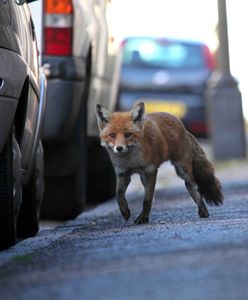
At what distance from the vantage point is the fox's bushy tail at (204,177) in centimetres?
812

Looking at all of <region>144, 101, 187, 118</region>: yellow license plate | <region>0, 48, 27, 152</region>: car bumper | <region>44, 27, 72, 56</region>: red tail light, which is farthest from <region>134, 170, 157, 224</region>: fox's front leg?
<region>144, 101, 187, 118</region>: yellow license plate

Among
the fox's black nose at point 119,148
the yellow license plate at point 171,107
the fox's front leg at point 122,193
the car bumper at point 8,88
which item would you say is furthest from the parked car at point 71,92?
the yellow license plate at point 171,107

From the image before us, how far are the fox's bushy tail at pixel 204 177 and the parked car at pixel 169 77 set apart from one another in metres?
12.2

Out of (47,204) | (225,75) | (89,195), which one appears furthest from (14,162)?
(225,75)

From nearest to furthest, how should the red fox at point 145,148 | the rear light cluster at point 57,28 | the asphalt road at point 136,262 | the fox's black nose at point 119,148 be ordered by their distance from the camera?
the asphalt road at point 136,262, the fox's black nose at point 119,148, the red fox at point 145,148, the rear light cluster at point 57,28

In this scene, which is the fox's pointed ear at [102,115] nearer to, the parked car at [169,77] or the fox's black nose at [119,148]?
the fox's black nose at [119,148]

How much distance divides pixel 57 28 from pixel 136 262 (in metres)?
3.94

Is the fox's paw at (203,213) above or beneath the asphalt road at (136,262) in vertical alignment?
beneath

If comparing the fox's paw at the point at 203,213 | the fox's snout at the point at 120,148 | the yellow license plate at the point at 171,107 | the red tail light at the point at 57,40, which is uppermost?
the red tail light at the point at 57,40

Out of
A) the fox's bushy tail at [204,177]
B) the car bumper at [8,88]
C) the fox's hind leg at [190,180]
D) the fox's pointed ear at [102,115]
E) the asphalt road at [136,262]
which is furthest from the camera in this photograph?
the fox's bushy tail at [204,177]

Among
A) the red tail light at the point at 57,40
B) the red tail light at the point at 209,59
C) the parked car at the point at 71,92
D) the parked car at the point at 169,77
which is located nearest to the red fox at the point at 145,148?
the parked car at the point at 71,92

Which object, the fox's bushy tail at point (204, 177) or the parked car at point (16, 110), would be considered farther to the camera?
the fox's bushy tail at point (204, 177)

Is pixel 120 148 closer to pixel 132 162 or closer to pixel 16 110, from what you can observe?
pixel 132 162

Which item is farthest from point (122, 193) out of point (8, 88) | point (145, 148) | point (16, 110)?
point (8, 88)
